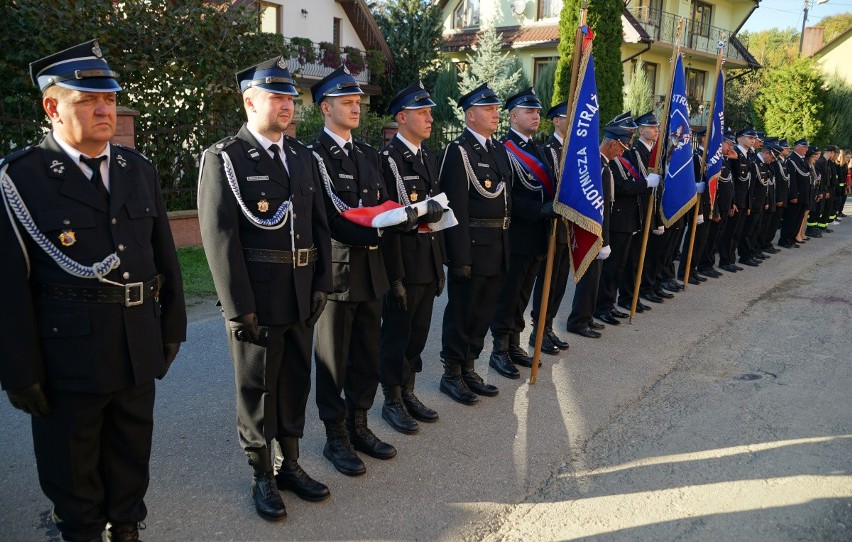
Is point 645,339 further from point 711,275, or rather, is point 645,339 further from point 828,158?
point 828,158

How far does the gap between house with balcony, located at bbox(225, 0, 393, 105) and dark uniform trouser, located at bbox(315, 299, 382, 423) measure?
17937mm

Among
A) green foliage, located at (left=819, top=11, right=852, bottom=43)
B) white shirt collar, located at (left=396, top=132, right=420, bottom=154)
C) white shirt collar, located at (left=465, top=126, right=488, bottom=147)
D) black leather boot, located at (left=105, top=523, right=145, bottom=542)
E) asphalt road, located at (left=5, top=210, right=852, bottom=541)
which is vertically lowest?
asphalt road, located at (left=5, top=210, right=852, bottom=541)

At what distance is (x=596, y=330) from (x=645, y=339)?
18.8 inches

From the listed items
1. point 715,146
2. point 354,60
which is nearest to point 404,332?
point 715,146

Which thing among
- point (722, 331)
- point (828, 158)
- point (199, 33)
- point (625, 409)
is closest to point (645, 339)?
point (722, 331)

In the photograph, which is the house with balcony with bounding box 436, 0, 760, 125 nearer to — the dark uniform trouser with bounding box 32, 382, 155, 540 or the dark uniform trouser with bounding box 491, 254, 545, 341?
the dark uniform trouser with bounding box 491, 254, 545, 341

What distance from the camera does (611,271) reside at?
286 inches

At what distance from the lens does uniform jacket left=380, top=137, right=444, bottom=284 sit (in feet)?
13.5

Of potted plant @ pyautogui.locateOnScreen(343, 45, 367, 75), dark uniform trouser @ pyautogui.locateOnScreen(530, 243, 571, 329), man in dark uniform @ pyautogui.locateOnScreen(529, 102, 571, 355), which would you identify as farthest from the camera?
potted plant @ pyautogui.locateOnScreen(343, 45, 367, 75)

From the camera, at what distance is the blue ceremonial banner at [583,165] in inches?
201

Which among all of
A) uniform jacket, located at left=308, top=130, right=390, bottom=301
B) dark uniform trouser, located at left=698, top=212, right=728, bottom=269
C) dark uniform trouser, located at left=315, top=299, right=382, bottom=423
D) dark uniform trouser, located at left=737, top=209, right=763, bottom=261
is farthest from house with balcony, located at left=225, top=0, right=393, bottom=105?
dark uniform trouser, located at left=315, top=299, right=382, bottom=423

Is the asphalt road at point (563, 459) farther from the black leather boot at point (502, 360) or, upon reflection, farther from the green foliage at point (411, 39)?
the green foliage at point (411, 39)

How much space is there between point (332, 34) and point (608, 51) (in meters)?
10.4

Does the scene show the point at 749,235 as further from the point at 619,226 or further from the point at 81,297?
the point at 81,297
